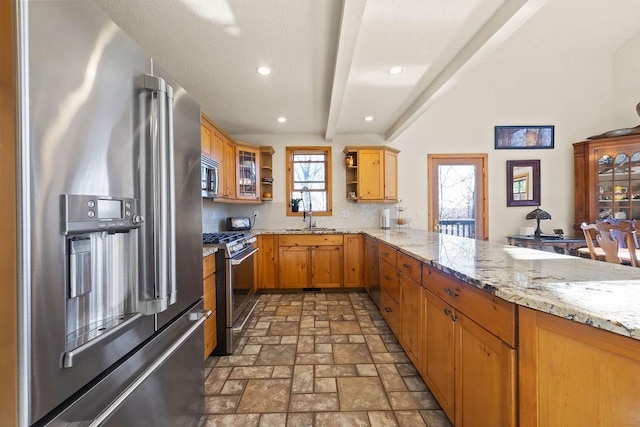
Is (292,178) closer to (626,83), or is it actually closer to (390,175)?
(390,175)

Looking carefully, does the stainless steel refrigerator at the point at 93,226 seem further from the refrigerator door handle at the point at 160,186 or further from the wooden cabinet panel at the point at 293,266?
the wooden cabinet panel at the point at 293,266

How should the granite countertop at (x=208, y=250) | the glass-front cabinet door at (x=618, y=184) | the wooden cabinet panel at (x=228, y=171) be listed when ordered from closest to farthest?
the granite countertop at (x=208, y=250) < the wooden cabinet panel at (x=228, y=171) < the glass-front cabinet door at (x=618, y=184)

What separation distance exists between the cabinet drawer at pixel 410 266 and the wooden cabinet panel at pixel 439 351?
0.43 feet

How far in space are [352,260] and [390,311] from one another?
1.42 meters

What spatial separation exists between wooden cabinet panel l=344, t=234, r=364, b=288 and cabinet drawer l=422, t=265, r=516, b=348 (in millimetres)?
2314

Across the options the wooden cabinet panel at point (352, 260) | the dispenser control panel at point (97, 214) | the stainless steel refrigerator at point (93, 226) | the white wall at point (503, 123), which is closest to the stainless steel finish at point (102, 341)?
the stainless steel refrigerator at point (93, 226)

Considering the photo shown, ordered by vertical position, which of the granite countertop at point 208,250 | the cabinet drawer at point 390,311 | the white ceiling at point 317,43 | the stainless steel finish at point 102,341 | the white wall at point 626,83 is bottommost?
the cabinet drawer at point 390,311

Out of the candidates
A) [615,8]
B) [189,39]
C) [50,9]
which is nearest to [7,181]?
[50,9]

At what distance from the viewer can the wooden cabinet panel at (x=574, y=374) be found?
680 millimetres

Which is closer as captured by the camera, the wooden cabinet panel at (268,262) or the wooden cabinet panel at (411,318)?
the wooden cabinet panel at (411,318)

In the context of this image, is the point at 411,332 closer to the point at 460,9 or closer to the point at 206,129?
the point at 460,9

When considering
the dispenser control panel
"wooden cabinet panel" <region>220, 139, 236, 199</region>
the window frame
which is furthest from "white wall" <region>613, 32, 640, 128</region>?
the dispenser control panel

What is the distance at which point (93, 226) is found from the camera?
0.73 metres

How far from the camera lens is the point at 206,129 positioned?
293 centimetres
